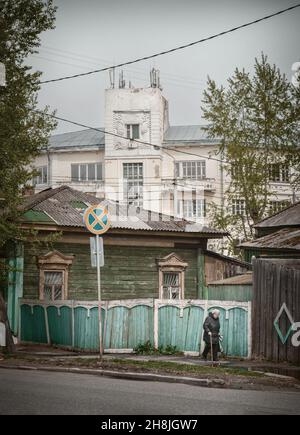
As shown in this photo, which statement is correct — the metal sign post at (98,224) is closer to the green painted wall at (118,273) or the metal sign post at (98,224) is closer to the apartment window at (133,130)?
the green painted wall at (118,273)

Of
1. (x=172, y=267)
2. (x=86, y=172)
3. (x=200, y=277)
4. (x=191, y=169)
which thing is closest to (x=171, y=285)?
(x=172, y=267)

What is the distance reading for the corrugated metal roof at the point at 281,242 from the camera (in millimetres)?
19734

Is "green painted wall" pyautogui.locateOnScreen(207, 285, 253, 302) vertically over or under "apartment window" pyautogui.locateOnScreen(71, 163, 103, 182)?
under

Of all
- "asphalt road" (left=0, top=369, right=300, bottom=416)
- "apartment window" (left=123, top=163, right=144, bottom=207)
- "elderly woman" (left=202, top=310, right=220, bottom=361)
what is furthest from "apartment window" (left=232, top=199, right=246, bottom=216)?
"apartment window" (left=123, top=163, right=144, bottom=207)

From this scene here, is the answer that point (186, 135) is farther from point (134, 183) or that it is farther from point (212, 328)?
point (212, 328)

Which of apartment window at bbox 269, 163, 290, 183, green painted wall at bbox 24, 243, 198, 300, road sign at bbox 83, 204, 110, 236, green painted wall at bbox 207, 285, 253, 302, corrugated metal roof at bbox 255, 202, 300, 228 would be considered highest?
apartment window at bbox 269, 163, 290, 183

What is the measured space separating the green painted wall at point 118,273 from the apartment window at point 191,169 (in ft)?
125

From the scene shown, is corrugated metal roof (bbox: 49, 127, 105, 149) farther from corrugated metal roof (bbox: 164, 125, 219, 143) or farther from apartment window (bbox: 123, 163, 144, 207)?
corrugated metal roof (bbox: 164, 125, 219, 143)

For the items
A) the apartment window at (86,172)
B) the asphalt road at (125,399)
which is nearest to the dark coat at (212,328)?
the asphalt road at (125,399)

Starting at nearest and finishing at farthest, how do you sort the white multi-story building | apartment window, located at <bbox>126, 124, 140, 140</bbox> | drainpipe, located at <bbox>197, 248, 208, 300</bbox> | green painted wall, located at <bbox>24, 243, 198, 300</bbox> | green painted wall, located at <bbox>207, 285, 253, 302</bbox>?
green painted wall, located at <bbox>207, 285, 253, 302</bbox>, green painted wall, located at <bbox>24, 243, 198, 300</bbox>, drainpipe, located at <bbox>197, 248, 208, 300</bbox>, the white multi-story building, apartment window, located at <bbox>126, 124, 140, 140</bbox>

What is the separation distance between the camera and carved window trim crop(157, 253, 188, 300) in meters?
27.1

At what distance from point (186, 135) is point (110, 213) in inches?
1592

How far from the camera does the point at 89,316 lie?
70.1ft
